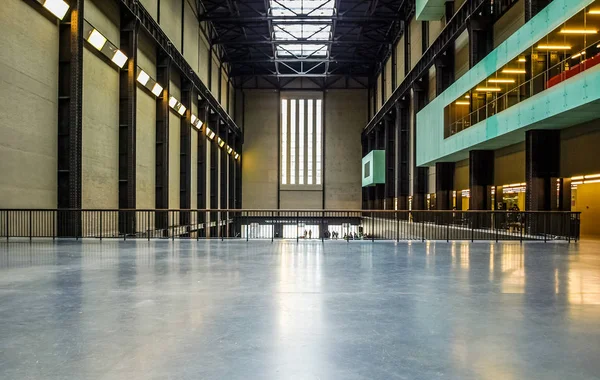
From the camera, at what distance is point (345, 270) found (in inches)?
367

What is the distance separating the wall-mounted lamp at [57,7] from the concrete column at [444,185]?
24128mm

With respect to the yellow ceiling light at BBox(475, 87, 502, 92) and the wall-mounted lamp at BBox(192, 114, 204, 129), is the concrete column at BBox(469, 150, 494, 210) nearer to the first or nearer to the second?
the yellow ceiling light at BBox(475, 87, 502, 92)

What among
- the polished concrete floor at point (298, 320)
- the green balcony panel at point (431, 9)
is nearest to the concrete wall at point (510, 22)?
the green balcony panel at point (431, 9)

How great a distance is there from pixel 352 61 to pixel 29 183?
4042 centimetres

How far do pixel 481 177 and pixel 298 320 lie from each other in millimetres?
21716

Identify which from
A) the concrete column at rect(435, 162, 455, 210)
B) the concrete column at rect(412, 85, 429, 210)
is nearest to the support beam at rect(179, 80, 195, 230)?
the concrete column at rect(412, 85, 429, 210)

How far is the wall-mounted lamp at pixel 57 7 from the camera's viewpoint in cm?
1579

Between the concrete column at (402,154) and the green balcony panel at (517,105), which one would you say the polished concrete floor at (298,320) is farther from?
the concrete column at (402,154)

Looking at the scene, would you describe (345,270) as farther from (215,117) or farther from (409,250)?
(215,117)

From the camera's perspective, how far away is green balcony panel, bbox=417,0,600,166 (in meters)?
14.5

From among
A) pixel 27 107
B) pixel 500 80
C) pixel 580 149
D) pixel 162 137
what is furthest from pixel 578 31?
pixel 162 137

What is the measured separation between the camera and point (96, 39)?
18.9 metres

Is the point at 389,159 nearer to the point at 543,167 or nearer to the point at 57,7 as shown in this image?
the point at 543,167

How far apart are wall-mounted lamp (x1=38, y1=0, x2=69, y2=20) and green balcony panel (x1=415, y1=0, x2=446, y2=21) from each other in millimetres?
22362
